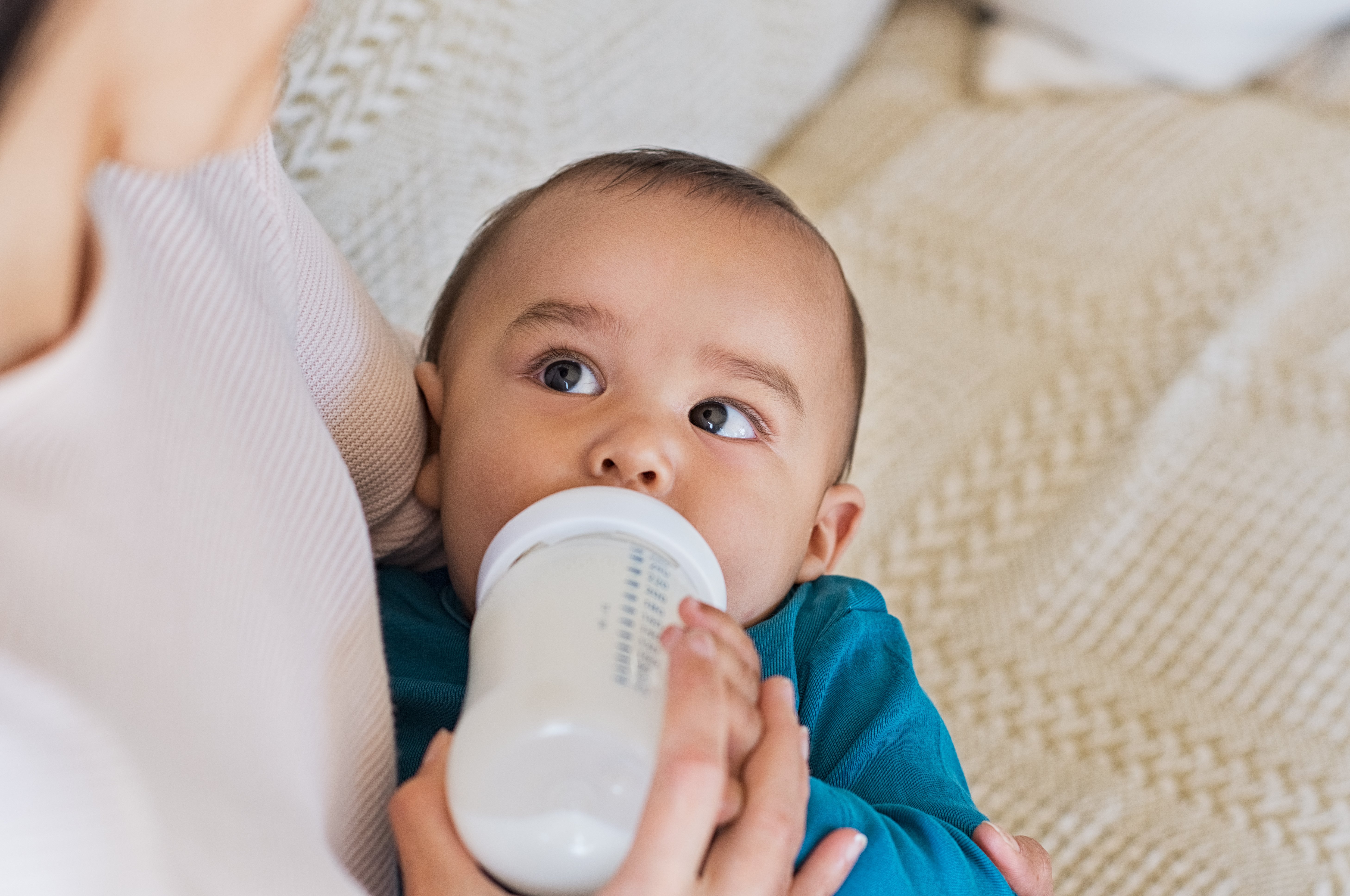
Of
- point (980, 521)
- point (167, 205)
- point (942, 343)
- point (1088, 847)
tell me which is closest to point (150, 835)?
point (167, 205)

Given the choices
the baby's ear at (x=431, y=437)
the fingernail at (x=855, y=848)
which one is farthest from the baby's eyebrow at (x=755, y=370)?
the fingernail at (x=855, y=848)

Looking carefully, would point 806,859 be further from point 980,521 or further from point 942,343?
point 942,343

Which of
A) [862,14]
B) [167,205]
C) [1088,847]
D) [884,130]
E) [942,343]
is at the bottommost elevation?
[1088,847]

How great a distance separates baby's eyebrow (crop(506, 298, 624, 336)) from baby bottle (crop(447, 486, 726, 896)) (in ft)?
0.82

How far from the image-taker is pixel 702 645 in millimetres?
528

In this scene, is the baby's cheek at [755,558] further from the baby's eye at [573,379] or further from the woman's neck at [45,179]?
the woman's neck at [45,179]

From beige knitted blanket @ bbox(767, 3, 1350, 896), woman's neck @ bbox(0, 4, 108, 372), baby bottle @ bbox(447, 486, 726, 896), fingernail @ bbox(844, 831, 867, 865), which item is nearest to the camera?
woman's neck @ bbox(0, 4, 108, 372)

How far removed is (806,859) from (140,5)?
0.48 m

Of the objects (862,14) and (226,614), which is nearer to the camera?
(226,614)

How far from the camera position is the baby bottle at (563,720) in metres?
0.47

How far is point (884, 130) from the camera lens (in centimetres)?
162

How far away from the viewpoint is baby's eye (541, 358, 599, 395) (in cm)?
78

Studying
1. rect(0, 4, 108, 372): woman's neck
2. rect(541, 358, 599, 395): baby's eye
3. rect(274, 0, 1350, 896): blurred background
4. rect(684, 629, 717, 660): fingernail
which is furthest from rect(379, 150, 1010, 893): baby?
rect(0, 4, 108, 372): woman's neck

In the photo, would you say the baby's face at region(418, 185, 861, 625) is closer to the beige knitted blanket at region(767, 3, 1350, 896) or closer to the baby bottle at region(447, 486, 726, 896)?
the baby bottle at region(447, 486, 726, 896)
